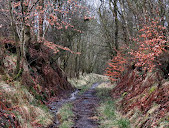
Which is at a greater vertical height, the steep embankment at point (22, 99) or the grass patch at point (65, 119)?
the steep embankment at point (22, 99)

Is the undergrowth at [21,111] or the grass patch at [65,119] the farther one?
the grass patch at [65,119]

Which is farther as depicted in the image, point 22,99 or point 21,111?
point 22,99

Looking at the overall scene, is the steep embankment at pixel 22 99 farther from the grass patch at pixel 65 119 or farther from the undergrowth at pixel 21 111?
the grass patch at pixel 65 119

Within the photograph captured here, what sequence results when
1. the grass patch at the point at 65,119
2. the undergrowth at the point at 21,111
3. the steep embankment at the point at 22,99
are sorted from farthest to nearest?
the grass patch at the point at 65,119 < the undergrowth at the point at 21,111 < the steep embankment at the point at 22,99

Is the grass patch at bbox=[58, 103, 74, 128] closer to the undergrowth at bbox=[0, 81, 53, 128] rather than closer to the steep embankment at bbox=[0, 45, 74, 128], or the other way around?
the steep embankment at bbox=[0, 45, 74, 128]

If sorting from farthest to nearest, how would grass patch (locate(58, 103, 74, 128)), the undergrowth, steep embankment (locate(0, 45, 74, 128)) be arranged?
grass patch (locate(58, 103, 74, 128)), the undergrowth, steep embankment (locate(0, 45, 74, 128))

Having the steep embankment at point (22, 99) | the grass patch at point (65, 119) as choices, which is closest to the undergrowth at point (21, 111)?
the steep embankment at point (22, 99)

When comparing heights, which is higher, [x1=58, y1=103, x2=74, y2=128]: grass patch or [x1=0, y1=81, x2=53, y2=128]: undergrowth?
[x1=0, y1=81, x2=53, y2=128]: undergrowth

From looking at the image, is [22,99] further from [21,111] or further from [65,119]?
[65,119]

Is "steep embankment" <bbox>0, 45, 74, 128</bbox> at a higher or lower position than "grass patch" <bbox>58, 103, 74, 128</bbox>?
higher

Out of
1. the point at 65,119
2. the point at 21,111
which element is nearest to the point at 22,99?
the point at 21,111

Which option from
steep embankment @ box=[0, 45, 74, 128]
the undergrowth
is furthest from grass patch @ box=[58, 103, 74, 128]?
the undergrowth

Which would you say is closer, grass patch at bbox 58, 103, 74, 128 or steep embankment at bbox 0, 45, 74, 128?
steep embankment at bbox 0, 45, 74, 128

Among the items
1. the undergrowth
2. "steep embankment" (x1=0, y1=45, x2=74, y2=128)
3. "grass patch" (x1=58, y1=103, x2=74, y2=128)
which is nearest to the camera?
"steep embankment" (x1=0, y1=45, x2=74, y2=128)
